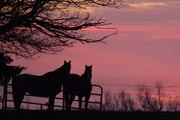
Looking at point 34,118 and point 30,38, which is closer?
point 34,118

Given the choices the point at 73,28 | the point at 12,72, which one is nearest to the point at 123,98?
the point at 12,72

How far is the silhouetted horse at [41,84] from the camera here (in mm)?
19266

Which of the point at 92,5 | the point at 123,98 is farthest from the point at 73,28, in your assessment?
the point at 123,98

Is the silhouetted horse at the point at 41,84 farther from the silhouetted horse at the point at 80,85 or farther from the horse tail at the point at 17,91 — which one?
the silhouetted horse at the point at 80,85

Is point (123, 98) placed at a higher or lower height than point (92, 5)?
lower

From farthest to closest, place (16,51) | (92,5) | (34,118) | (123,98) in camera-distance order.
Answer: (123,98), (16,51), (92,5), (34,118)

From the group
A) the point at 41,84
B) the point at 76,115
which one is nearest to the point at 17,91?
the point at 41,84

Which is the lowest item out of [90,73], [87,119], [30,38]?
[87,119]

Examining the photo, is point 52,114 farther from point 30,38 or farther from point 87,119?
point 30,38

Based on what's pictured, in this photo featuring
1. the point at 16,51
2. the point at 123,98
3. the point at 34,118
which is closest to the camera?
the point at 34,118

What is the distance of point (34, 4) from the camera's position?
18906mm

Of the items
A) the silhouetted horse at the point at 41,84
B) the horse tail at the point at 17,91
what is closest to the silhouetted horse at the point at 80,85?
the silhouetted horse at the point at 41,84

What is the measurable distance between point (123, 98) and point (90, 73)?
2630 centimetres

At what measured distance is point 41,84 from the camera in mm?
20312
